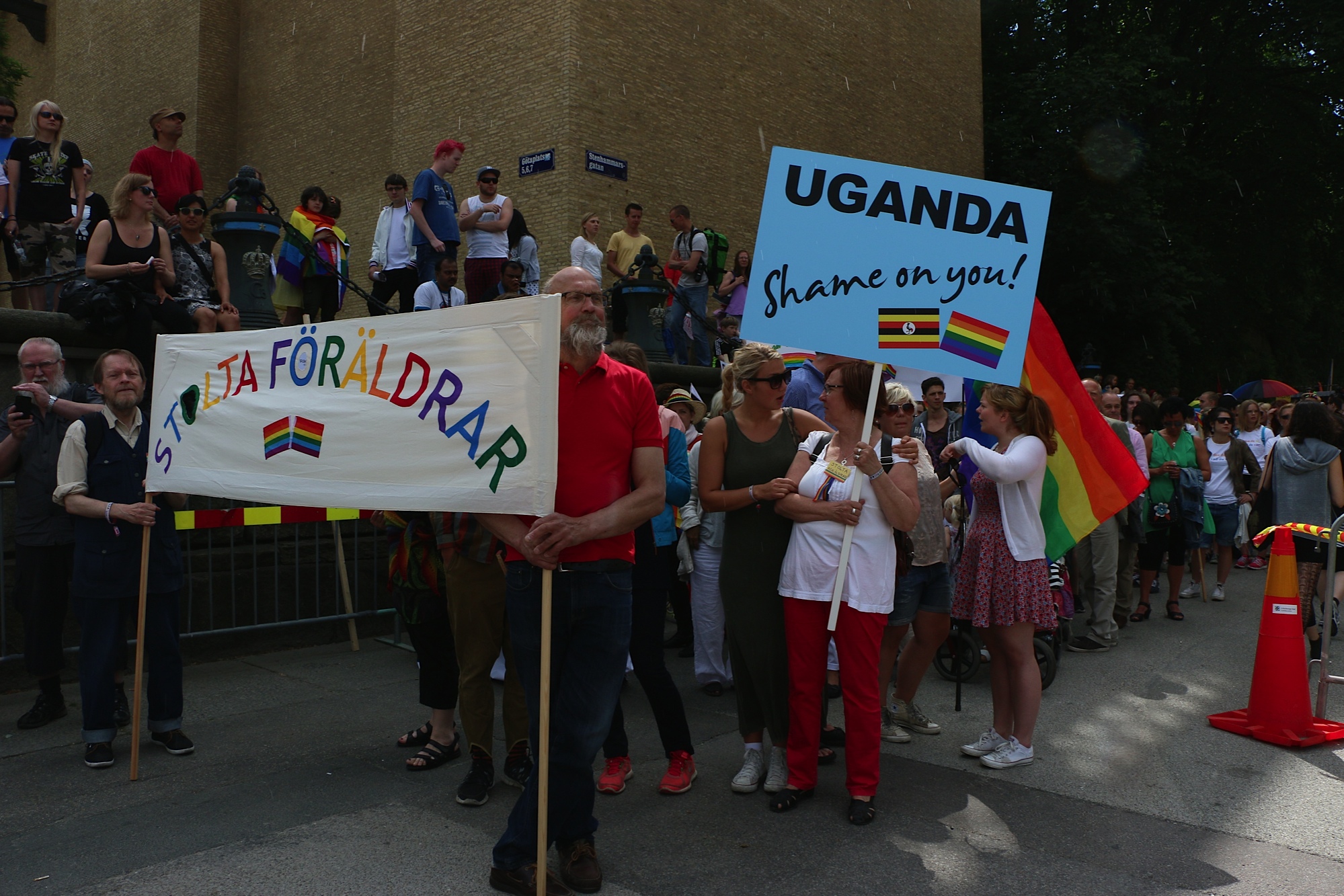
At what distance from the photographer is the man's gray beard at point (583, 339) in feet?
11.6

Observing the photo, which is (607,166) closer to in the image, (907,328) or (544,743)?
(907,328)

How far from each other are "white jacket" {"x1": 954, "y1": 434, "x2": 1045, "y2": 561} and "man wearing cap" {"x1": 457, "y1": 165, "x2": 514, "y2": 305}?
7.71 metres

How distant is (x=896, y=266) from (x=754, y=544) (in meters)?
1.39

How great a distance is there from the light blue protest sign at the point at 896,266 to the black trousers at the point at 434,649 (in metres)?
1.95

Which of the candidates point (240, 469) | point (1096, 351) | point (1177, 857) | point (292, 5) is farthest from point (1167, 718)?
point (292, 5)

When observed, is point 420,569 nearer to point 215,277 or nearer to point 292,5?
point 215,277

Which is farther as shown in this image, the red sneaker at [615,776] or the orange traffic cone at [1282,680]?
the orange traffic cone at [1282,680]

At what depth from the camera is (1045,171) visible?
2569 centimetres

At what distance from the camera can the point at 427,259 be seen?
37.1ft

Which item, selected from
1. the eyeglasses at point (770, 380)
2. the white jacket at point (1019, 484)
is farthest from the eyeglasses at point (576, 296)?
the white jacket at point (1019, 484)

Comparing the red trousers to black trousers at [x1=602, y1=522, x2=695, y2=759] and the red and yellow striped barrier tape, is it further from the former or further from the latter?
the red and yellow striped barrier tape

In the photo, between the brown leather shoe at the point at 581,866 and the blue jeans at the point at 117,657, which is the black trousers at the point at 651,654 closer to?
the brown leather shoe at the point at 581,866

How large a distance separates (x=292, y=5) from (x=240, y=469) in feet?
74.9

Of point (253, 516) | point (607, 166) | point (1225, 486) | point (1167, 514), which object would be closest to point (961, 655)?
point (1167, 514)
